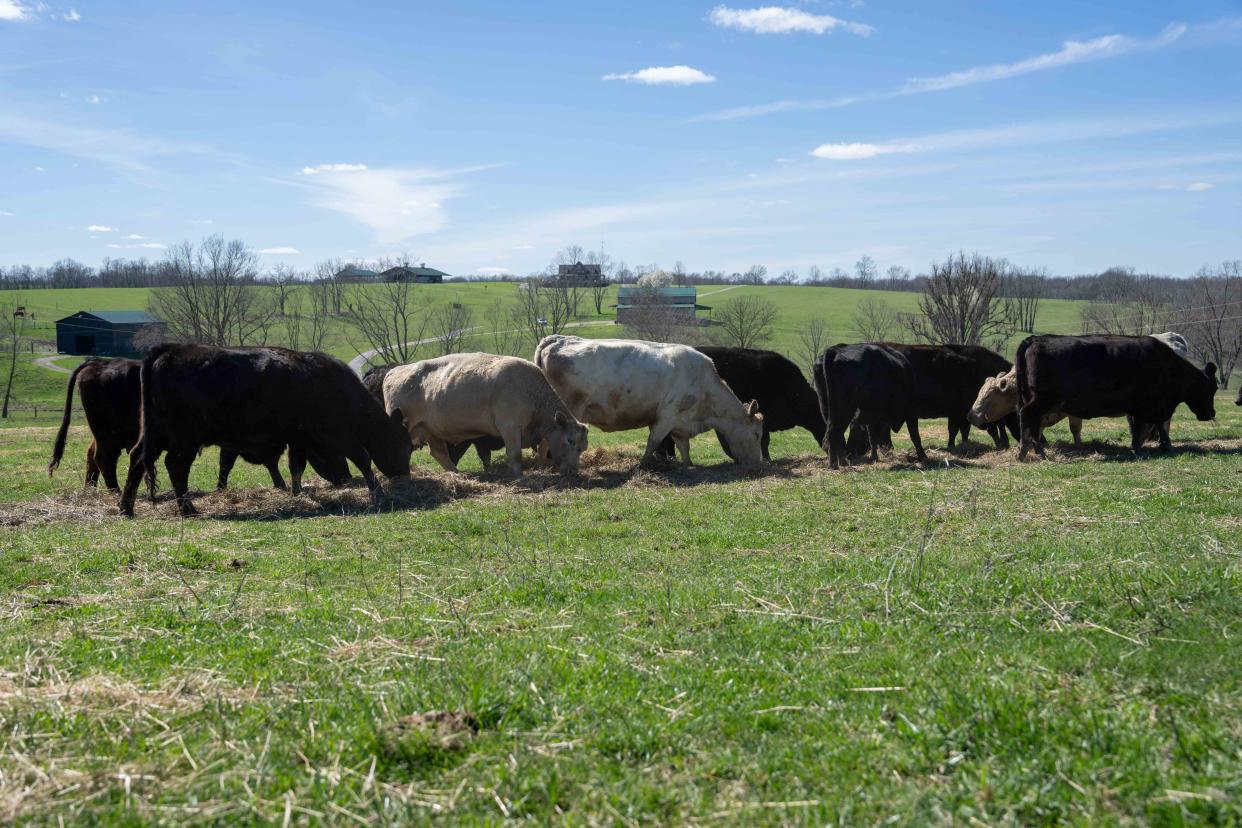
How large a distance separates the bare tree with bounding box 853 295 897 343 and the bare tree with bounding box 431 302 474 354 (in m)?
35.4

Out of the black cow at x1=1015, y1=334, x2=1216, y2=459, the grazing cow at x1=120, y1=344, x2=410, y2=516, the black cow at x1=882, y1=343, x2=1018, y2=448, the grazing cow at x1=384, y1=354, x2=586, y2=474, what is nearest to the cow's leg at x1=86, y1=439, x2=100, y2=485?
the grazing cow at x1=120, y1=344, x2=410, y2=516

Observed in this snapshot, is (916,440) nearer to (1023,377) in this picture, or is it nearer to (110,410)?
(1023,377)

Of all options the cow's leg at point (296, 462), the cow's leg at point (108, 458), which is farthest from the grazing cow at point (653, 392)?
the cow's leg at point (108, 458)

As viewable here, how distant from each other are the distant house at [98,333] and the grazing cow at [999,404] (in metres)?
81.6

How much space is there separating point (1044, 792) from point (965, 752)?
422 millimetres

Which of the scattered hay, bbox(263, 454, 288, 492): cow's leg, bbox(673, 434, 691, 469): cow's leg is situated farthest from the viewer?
bbox(673, 434, 691, 469): cow's leg

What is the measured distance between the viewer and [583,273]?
386 ft

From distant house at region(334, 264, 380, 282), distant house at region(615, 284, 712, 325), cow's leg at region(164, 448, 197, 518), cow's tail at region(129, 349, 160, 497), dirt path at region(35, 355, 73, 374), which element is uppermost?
Answer: distant house at region(334, 264, 380, 282)

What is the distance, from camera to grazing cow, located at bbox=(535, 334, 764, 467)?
57.3 ft

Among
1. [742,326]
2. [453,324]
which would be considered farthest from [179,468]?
[453,324]

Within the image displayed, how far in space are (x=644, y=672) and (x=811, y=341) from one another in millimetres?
80241

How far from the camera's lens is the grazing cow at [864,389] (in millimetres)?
17109

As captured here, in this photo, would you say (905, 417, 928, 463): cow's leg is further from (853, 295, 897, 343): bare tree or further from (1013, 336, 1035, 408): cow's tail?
(853, 295, 897, 343): bare tree

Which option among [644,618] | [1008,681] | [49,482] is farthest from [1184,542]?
[49,482]
